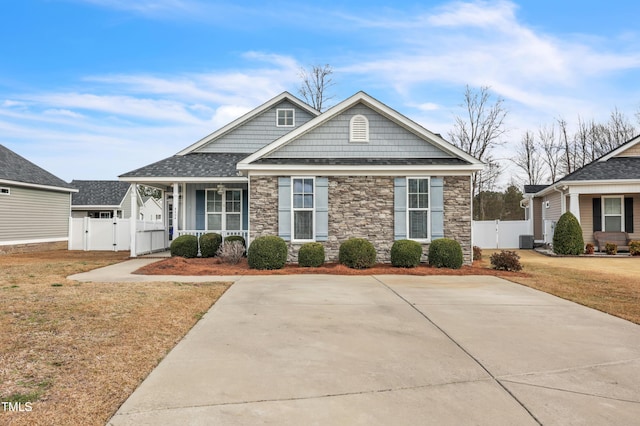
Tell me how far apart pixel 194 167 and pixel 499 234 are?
16823 mm

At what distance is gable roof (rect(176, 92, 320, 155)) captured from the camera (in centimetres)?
1817

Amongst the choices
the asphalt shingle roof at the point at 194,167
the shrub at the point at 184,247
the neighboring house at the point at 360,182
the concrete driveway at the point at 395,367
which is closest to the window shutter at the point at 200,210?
the asphalt shingle roof at the point at 194,167

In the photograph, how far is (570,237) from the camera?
18.6 m

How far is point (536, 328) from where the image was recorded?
613 centimetres

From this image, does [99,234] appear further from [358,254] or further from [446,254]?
[446,254]

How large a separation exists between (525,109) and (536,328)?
3041cm

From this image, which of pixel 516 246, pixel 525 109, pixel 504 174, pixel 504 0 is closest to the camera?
pixel 504 0

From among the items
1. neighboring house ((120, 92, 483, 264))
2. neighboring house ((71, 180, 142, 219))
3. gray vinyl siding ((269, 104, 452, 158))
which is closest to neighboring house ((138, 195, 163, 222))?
neighboring house ((71, 180, 142, 219))

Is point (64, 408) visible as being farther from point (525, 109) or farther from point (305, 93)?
point (525, 109)

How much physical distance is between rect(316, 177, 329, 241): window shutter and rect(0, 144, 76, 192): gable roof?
14.4 m

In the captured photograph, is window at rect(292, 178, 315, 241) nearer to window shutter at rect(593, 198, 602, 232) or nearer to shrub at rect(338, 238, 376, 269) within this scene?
shrub at rect(338, 238, 376, 269)

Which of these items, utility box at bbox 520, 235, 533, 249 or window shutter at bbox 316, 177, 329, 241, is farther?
utility box at bbox 520, 235, 533, 249

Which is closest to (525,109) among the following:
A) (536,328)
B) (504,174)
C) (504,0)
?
(504,174)

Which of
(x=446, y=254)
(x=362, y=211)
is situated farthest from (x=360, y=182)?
(x=446, y=254)
